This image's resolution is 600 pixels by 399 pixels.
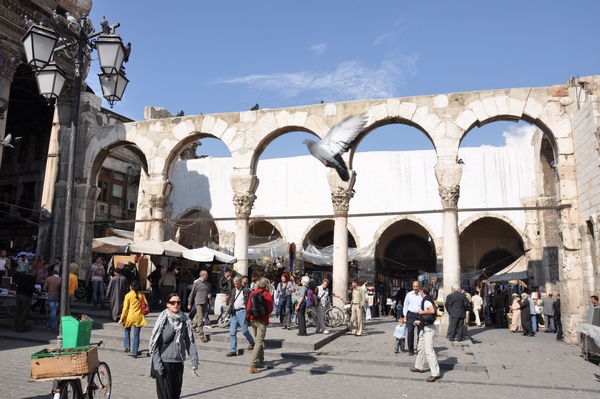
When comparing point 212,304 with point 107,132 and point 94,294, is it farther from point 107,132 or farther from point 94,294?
point 107,132

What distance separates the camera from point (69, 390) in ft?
16.6

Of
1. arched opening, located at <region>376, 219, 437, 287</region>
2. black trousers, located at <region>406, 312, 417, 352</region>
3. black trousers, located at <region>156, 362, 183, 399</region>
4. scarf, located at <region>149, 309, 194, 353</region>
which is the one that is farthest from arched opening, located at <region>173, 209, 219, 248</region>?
black trousers, located at <region>156, 362, 183, 399</region>

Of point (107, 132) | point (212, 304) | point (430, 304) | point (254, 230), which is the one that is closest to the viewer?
point (430, 304)

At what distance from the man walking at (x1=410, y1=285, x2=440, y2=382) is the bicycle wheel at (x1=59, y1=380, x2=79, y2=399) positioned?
5169mm

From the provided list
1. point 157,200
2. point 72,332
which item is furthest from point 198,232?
point 72,332

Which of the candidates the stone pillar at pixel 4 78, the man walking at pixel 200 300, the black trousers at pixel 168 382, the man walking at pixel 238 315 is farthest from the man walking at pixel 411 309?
the stone pillar at pixel 4 78

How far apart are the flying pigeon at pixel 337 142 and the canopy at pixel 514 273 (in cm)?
1285

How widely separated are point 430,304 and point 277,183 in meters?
17.6

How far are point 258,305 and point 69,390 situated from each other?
3.60 metres

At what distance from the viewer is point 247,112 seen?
15.6 m

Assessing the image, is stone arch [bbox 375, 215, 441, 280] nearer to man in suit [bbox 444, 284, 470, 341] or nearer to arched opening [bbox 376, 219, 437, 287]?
arched opening [bbox 376, 219, 437, 287]

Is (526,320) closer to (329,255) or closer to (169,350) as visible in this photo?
(329,255)

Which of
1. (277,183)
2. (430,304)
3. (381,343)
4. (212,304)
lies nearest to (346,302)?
(381,343)

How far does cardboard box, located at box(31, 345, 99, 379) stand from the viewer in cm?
475
